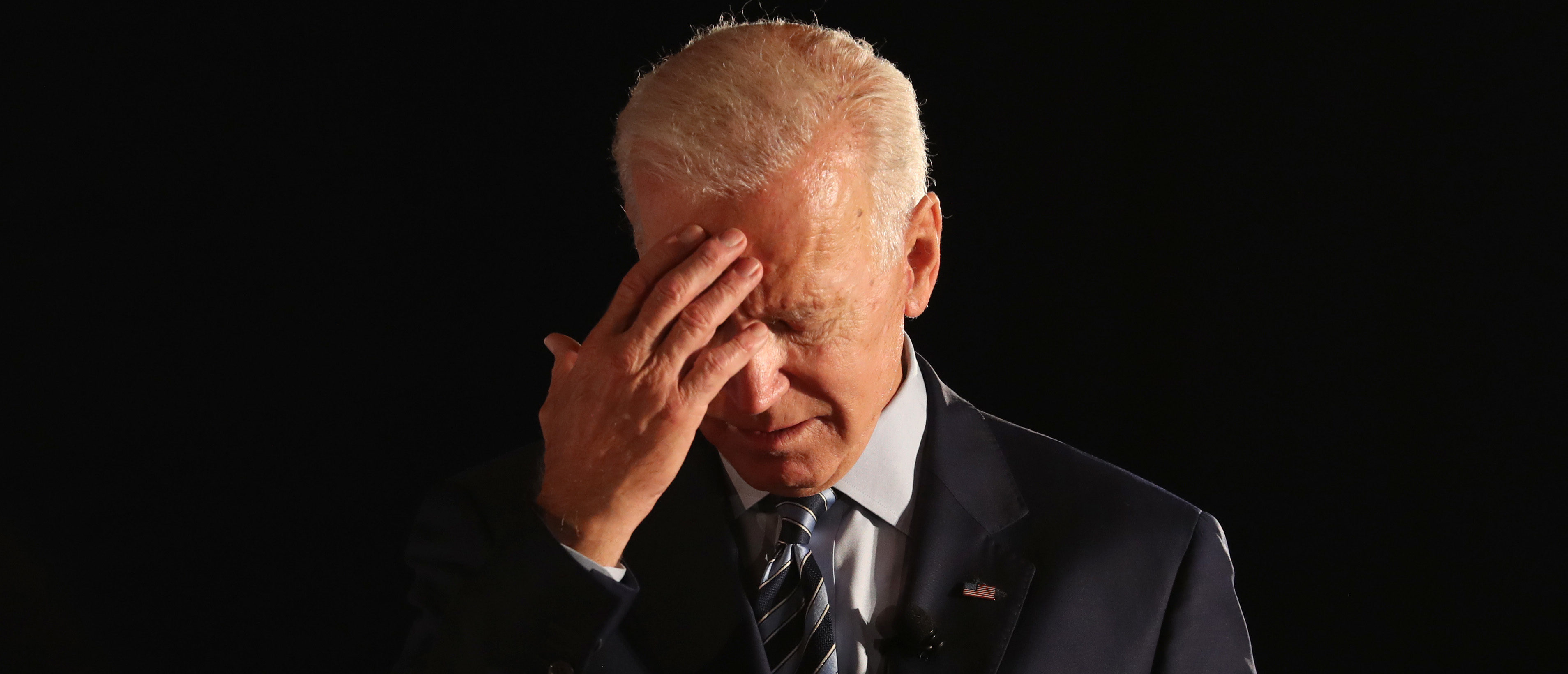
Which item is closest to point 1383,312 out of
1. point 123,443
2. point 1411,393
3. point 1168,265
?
point 1411,393

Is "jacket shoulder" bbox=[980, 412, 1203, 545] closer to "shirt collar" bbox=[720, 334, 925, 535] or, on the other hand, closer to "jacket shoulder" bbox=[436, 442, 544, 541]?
"shirt collar" bbox=[720, 334, 925, 535]

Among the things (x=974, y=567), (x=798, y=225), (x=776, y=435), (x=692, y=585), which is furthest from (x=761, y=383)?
(x=974, y=567)

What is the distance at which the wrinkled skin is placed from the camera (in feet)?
4.91

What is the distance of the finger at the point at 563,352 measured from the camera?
1582mm

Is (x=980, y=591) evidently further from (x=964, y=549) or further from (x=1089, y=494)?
(x=1089, y=494)

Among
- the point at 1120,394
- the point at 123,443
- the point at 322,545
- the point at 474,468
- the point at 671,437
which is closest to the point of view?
the point at 671,437

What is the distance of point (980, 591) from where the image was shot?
1737 mm

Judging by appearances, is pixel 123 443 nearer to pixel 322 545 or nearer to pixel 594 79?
pixel 322 545

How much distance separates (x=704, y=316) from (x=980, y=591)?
58cm

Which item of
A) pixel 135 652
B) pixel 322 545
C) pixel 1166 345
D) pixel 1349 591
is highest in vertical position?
pixel 1166 345

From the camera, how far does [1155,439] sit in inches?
92.5

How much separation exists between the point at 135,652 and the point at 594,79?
125 centimetres

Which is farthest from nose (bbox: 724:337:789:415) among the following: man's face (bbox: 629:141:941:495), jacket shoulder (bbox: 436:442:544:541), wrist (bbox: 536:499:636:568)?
jacket shoulder (bbox: 436:442:544:541)

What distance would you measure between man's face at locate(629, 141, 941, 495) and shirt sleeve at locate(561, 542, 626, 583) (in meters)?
0.26
